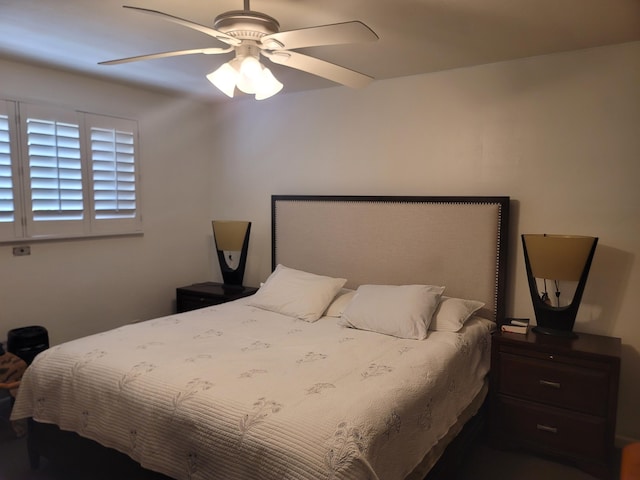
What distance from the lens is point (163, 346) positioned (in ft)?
7.77

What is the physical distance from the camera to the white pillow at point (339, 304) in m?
3.11

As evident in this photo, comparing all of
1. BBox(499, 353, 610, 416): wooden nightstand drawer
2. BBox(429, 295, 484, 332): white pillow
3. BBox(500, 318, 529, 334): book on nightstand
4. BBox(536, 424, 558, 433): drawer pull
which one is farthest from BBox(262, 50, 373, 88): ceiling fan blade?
BBox(536, 424, 558, 433): drawer pull

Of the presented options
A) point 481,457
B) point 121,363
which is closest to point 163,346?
point 121,363

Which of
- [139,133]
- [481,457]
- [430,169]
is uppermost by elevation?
[139,133]

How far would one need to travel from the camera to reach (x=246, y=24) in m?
1.74

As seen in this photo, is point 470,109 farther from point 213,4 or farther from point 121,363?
point 121,363

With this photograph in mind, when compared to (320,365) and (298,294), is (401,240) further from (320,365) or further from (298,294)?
(320,365)

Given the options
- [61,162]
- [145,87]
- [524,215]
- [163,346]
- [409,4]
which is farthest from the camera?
[145,87]

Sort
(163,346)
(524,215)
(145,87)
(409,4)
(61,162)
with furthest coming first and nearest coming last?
(145,87), (61,162), (524,215), (163,346), (409,4)

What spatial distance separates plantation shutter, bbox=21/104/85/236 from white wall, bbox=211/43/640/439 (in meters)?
1.76

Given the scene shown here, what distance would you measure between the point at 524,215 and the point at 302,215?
5.81ft

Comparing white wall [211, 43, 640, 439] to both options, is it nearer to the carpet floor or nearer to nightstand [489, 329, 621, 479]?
nightstand [489, 329, 621, 479]

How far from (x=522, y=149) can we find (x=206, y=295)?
9.11ft

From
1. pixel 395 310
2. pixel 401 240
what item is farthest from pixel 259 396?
pixel 401 240
